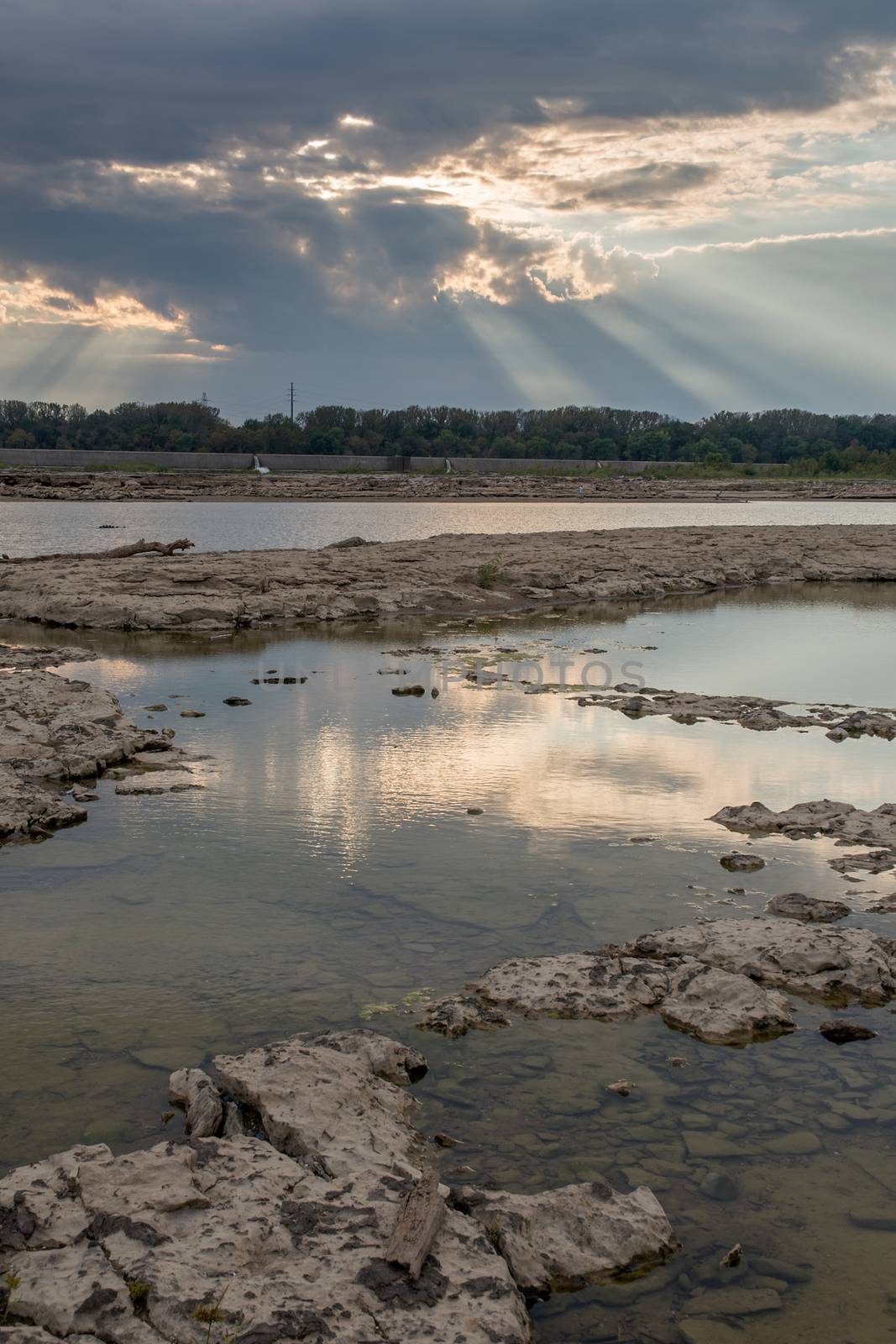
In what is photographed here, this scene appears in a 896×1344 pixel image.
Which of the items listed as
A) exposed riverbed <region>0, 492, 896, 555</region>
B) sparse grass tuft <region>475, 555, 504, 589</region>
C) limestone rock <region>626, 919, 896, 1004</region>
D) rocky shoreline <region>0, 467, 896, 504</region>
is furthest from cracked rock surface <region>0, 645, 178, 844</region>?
rocky shoreline <region>0, 467, 896, 504</region>

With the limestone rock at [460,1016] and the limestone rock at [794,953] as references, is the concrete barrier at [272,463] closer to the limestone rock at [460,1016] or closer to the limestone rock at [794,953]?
the limestone rock at [794,953]

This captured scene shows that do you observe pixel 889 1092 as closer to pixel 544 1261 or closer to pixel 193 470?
pixel 544 1261

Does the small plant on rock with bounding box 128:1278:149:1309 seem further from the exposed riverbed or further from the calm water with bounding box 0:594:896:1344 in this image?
the exposed riverbed

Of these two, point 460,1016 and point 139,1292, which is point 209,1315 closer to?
point 139,1292

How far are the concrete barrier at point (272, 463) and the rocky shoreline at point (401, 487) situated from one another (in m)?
5.05

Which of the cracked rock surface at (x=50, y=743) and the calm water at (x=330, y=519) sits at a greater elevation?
the calm water at (x=330, y=519)

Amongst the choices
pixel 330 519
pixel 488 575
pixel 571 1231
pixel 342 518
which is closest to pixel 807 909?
pixel 571 1231

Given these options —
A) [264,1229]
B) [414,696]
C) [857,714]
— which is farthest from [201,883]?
[857,714]

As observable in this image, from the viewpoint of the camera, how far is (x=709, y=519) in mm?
50875

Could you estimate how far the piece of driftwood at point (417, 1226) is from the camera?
309cm

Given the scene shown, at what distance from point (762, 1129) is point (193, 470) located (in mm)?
103840

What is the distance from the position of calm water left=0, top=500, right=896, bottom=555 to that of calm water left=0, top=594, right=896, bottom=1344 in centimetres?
1967

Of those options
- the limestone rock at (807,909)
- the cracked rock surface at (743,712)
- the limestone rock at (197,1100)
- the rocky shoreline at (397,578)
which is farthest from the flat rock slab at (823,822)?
the rocky shoreline at (397,578)

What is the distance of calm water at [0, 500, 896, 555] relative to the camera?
33.7 meters
